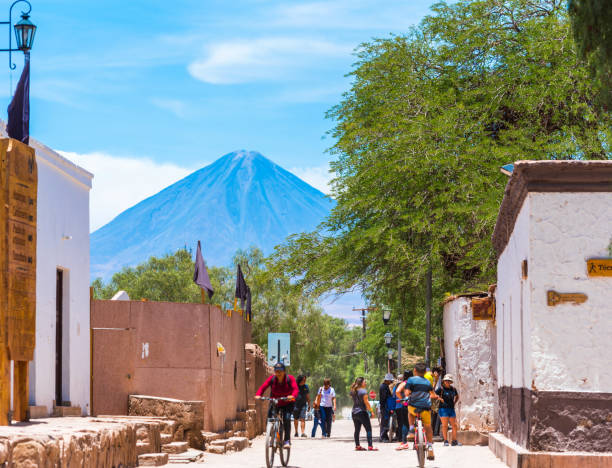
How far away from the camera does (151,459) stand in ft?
49.5

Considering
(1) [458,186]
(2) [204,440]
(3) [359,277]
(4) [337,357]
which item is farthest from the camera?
(4) [337,357]

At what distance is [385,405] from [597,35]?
1761cm

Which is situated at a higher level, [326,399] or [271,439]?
[271,439]

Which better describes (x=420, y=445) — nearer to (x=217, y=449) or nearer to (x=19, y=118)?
(x=217, y=449)

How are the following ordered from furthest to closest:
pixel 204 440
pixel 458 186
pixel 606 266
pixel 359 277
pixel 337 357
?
pixel 337 357
pixel 359 277
pixel 458 186
pixel 204 440
pixel 606 266

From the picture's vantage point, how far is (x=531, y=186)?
13.3m

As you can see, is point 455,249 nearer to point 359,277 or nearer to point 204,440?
point 359,277

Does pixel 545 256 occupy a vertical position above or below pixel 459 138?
below

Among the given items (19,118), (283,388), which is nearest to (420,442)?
(283,388)

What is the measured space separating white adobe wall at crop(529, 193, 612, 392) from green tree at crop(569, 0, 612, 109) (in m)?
3.90

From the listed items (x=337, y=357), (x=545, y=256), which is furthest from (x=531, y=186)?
(x=337, y=357)

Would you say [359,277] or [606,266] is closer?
[606,266]

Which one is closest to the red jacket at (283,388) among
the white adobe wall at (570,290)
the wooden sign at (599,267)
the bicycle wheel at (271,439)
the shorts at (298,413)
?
the bicycle wheel at (271,439)

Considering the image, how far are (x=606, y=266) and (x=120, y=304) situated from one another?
12.3 metres
